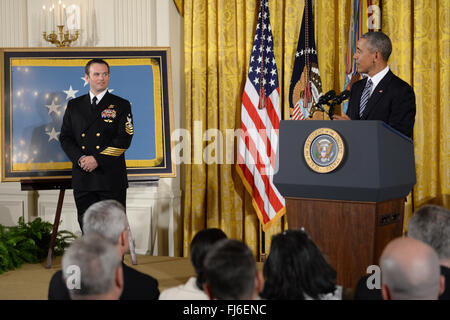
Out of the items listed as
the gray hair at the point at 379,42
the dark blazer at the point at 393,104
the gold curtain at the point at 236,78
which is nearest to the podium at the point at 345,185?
the dark blazer at the point at 393,104

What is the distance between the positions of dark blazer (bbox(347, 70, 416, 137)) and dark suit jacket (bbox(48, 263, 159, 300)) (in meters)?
1.77

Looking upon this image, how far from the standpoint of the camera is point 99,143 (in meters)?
4.45

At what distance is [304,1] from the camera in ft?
17.3

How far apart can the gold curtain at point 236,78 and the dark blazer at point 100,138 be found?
4.34ft

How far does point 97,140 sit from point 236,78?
1794 mm

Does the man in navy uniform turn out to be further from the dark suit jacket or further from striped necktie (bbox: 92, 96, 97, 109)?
the dark suit jacket

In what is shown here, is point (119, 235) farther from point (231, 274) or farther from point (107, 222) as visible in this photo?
point (231, 274)

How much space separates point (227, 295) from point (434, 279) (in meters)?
0.61

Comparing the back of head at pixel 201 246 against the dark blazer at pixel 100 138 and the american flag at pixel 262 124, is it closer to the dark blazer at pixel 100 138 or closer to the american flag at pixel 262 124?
the dark blazer at pixel 100 138

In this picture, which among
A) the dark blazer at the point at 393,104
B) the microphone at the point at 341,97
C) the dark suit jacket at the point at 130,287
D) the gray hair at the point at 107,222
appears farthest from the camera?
the dark blazer at the point at 393,104

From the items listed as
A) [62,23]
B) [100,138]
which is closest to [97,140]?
[100,138]

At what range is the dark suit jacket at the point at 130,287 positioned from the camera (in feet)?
6.81

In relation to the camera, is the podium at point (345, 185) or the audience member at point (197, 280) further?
the podium at point (345, 185)
